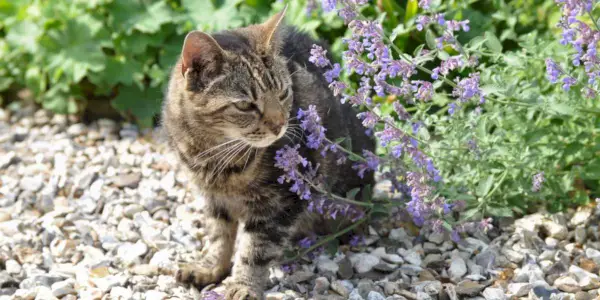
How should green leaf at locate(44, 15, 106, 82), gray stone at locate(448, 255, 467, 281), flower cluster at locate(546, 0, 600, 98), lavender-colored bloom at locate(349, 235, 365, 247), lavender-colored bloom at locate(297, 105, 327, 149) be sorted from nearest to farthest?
flower cluster at locate(546, 0, 600, 98), lavender-colored bloom at locate(297, 105, 327, 149), gray stone at locate(448, 255, 467, 281), lavender-colored bloom at locate(349, 235, 365, 247), green leaf at locate(44, 15, 106, 82)

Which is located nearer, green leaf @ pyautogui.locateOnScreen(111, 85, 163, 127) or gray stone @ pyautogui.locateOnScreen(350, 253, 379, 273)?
gray stone @ pyautogui.locateOnScreen(350, 253, 379, 273)

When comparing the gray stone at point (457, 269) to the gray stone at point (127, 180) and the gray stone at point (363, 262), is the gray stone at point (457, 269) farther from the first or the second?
the gray stone at point (127, 180)

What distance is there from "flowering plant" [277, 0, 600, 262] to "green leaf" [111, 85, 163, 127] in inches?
73.8

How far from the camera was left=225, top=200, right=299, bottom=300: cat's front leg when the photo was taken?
10.1 feet

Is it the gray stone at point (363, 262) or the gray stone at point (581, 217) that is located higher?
the gray stone at point (581, 217)

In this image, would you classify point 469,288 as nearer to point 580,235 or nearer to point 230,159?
point 580,235

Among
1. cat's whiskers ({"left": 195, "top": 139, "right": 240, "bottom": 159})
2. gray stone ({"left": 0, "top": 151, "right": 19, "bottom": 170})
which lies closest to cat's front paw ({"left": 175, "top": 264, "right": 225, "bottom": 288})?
cat's whiskers ({"left": 195, "top": 139, "right": 240, "bottom": 159})

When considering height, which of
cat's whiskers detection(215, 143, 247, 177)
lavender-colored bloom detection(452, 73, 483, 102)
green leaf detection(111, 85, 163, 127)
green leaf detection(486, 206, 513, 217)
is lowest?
green leaf detection(111, 85, 163, 127)

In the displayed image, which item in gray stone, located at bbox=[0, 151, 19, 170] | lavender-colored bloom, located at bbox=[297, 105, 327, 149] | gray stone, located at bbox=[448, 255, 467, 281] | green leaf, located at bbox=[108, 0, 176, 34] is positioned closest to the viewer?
lavender-colored bloom, located at bbox=[297, 105, 327, 149]

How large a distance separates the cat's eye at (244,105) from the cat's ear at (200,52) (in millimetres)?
183

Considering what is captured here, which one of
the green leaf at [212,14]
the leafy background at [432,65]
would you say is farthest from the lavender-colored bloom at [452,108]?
the green leaf at [212,14]

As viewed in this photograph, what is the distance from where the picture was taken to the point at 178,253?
3494mm

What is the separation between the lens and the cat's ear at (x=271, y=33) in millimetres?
3078

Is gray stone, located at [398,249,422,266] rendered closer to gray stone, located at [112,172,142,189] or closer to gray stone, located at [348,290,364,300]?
gray stone, located at [348,290,364,300]
